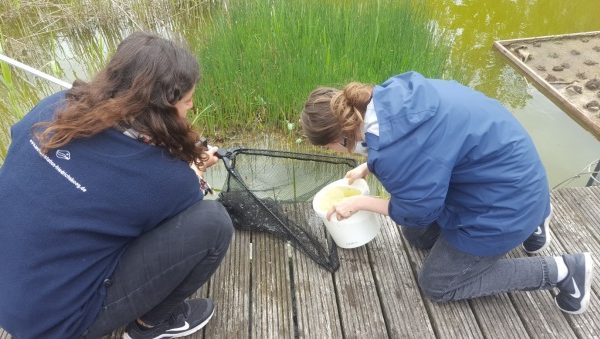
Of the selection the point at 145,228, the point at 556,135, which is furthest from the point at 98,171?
the point at 556,135

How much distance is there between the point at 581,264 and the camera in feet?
5.18

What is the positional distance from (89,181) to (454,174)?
1.03 m

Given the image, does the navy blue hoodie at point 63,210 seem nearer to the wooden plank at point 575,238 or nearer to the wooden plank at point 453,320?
the wooden plank at point 453,320

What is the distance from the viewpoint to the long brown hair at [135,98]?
1.04 m

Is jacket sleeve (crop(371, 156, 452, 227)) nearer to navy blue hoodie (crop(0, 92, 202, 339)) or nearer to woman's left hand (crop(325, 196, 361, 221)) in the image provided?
woman's left hand (crop(325, 196, 361, 221))

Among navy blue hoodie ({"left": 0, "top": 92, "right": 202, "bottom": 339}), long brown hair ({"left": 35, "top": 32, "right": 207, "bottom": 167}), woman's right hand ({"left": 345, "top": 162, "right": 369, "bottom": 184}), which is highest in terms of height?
long brown hair ({"left": 35, "top": 32, "right": 207, "bottom": 167})

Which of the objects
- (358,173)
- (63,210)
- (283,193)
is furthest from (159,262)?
(283,193)

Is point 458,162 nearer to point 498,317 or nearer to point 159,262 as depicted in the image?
point 498,317

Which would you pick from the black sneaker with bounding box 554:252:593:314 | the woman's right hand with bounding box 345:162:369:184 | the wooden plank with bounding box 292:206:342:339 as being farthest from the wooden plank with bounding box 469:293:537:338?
the woman's right hand with bounding box 345:162:369:184

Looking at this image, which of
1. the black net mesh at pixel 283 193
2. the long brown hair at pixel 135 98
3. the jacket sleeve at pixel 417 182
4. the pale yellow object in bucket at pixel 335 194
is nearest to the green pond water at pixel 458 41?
the black net mesh at pixel 283 193

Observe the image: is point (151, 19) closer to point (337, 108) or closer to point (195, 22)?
point (195, 22)

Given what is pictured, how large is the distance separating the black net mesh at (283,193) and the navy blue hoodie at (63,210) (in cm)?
61

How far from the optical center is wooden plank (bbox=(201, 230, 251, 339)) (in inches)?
62.2

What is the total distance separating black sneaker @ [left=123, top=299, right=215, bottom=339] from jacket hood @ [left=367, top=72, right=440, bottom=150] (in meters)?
0.85
